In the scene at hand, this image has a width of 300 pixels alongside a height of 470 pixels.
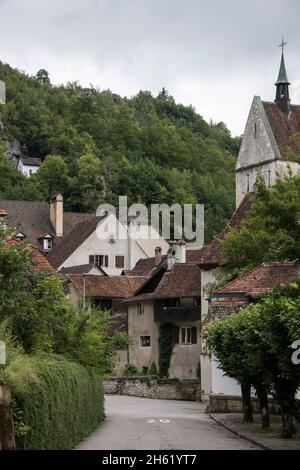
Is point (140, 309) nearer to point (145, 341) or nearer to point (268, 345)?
point (145, 341)

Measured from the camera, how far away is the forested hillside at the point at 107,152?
13788cm

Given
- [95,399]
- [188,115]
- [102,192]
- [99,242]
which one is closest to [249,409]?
[95,399]

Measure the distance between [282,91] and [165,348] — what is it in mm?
23027

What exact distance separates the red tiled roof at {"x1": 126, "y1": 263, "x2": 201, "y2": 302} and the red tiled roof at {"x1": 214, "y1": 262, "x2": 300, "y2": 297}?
71.8ft

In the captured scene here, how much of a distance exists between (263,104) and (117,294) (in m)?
20.0

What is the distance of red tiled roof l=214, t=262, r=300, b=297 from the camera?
149 feet

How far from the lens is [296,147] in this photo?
239 ft

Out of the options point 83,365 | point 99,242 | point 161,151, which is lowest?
point 83,365

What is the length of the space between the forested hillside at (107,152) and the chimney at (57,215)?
761 inches

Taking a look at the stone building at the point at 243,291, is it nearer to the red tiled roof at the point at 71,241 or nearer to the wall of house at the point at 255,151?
the wall of house at the point at 255,151

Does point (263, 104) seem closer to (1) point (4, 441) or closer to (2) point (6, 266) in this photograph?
(2) point (6, 266)

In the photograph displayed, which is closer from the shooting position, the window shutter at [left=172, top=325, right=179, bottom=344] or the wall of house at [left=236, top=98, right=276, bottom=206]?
the window shutter at [left=172, top=325, right=179, bottom=344]

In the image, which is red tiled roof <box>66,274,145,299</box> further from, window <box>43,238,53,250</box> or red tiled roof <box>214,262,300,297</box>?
red tiled roof <box>214,262,300,297</box>

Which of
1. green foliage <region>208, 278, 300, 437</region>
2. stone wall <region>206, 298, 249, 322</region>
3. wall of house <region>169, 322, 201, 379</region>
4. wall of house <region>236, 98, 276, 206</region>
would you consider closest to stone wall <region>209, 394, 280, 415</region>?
stone wall <region>206, 298, 249, 322</region>
